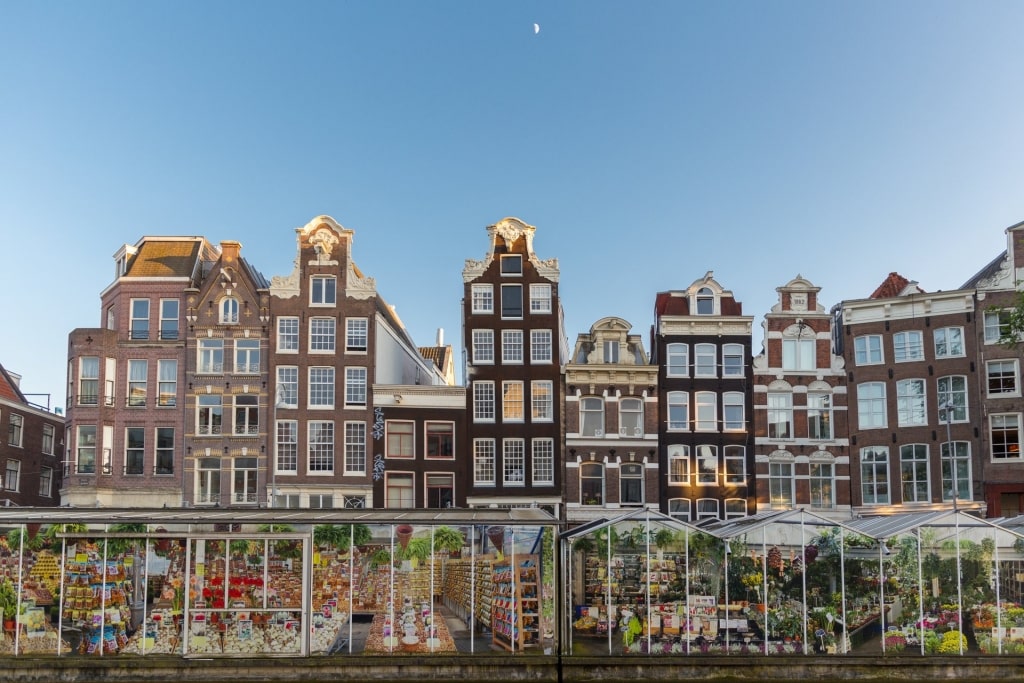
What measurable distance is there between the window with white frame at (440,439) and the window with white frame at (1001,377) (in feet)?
78.8

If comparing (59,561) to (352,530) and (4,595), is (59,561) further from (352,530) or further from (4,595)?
(352,530)

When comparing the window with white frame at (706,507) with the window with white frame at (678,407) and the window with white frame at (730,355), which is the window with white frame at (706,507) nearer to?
the window with white frame at (678,407)

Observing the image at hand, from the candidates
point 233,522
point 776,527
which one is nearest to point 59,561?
point 233,522

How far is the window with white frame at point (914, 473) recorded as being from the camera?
50625 millimetres

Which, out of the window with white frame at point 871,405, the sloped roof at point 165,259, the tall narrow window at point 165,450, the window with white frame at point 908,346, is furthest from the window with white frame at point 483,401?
the window with white frame at point 908,346

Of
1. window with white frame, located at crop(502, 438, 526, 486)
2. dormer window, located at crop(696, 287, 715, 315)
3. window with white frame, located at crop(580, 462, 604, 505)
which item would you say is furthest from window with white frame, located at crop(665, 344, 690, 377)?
window with white frame, located at crop(502, 438, 526, 486)

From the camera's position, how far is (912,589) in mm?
31078

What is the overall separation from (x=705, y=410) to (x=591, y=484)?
628cm

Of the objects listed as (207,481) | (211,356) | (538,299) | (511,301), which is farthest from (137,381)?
(538,299)

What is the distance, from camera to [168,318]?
2125 inches

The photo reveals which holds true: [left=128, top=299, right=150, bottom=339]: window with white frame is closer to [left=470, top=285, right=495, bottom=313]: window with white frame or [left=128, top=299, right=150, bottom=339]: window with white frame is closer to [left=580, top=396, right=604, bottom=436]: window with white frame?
[left=470, top=285, right=495, bottom=313]: window with white frame

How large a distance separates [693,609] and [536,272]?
84.6ft

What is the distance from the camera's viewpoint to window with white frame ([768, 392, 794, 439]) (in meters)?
52.4

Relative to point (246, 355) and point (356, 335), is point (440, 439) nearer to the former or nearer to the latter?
point (356, 335)
